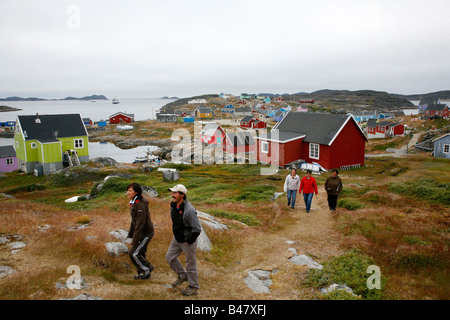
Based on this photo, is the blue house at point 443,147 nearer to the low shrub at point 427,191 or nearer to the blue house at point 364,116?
the low shrub at point 427,191

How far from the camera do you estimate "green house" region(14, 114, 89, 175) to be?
4553 cm

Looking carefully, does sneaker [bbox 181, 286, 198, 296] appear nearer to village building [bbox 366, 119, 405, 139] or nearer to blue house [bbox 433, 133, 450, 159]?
Answer: blue house [bbox 433, 133, 450, 159]

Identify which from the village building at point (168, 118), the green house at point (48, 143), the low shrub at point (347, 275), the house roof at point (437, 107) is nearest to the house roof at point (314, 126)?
the low shrub at point (347, 275)

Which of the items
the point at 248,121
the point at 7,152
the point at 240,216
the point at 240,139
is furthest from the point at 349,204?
the point at 248,121

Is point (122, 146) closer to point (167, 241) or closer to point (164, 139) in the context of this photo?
point (164, 139)

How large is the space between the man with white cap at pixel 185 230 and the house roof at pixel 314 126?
31.4 metres

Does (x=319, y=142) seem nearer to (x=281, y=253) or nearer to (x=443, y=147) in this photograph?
(x=281, y=253)

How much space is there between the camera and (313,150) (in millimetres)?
38156

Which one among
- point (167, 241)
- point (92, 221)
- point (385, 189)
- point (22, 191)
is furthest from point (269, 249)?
point (22, 191)

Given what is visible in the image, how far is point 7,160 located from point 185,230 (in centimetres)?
5470

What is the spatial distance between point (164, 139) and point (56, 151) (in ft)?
164

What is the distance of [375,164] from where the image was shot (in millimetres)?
41875

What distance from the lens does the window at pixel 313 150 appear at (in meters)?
37.7

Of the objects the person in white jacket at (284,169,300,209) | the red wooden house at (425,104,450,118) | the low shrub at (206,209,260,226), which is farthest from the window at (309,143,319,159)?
the red wooden house at (425,104,450,118)
